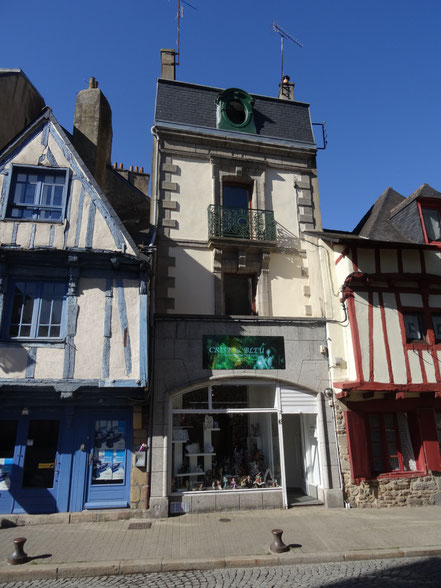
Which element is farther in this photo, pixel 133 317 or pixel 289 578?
pixel 133 317

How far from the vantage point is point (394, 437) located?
1002 centimetres

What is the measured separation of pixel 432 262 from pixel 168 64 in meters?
10.4

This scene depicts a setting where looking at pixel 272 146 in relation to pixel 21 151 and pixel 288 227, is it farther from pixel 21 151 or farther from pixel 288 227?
pixel 21 151

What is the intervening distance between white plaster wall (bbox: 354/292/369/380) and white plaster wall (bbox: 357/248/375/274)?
0.65 metres

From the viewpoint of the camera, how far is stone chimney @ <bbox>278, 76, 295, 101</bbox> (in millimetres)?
14305

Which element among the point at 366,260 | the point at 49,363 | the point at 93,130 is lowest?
the point at 49,363

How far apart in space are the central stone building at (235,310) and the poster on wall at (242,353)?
3cm

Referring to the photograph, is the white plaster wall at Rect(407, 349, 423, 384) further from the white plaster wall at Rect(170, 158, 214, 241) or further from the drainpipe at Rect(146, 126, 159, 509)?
the drainpipe at Rect(146, 126, 159, 509)

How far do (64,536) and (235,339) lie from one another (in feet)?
17.4

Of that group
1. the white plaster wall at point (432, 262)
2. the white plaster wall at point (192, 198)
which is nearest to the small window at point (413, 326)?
the white plaster wall at point (432, 262)

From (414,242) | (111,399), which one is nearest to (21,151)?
(111,399)

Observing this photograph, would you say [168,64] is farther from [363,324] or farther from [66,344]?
[363,324]

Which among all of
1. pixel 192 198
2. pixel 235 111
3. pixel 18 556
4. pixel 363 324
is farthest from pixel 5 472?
pixel 235 111

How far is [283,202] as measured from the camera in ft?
39.1
